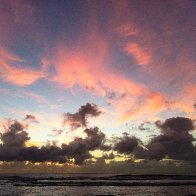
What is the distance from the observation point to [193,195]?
206 feet

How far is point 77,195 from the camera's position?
64.4 meters

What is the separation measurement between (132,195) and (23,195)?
74.7 feet

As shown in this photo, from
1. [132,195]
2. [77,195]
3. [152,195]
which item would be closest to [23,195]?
[77,195]

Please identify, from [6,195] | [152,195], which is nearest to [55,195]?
[6,195]

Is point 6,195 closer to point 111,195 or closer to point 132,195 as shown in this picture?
point 111,195

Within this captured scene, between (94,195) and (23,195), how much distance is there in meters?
14.8

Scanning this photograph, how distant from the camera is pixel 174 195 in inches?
2480

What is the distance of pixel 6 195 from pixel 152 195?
3021 cm

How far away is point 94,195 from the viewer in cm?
6456

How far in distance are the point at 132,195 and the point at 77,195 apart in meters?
11.5

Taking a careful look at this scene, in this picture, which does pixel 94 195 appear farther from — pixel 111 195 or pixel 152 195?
pixel 152 195

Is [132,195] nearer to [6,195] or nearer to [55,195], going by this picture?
[55,195]

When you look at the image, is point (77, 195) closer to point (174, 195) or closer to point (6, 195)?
point (6, 195)

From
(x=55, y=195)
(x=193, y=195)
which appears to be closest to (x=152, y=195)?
(x=193, y=195)
